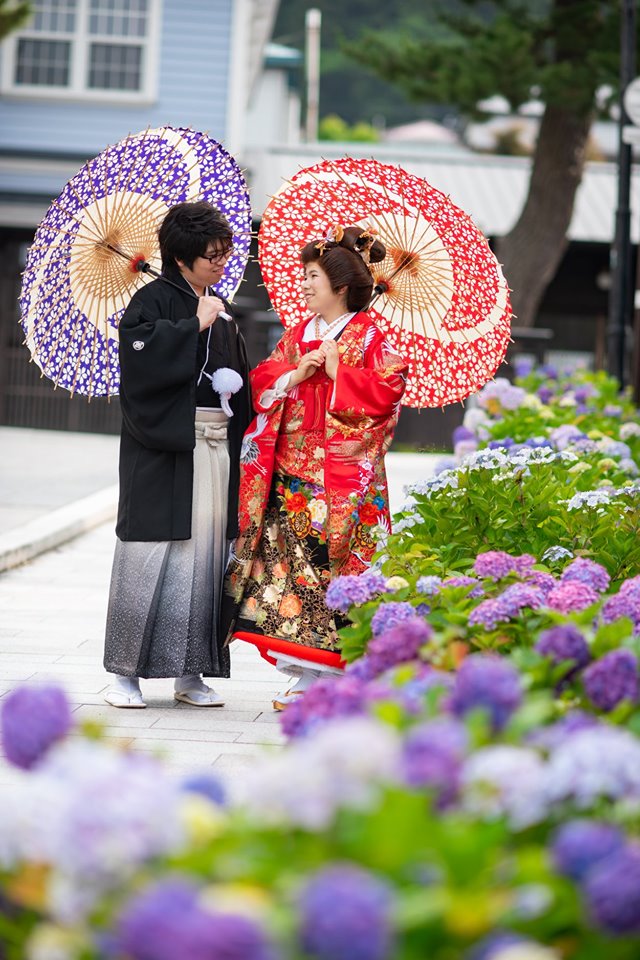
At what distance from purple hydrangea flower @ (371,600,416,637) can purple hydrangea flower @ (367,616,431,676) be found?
1.95 feet

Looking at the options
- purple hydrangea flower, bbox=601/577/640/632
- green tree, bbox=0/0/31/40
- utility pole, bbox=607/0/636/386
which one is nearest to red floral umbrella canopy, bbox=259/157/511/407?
purple hydrangea flower, bbox=601/577/640/632

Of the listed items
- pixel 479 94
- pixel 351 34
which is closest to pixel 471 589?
pixel 479 94

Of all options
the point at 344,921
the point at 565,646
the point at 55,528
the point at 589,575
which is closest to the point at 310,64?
the point at 55,528

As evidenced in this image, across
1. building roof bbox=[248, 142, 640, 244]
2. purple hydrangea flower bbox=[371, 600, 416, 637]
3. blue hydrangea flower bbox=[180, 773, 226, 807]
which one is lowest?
purple hydrangea flower bbox=[371, 600, 416, 637]

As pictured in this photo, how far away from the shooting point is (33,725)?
2186 mm

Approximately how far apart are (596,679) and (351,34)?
194ft

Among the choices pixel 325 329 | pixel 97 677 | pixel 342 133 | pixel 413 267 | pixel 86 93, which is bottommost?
pixel 97 677

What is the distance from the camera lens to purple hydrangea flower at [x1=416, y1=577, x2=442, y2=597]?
4152 millimetres

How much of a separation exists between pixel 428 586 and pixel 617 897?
248 cm

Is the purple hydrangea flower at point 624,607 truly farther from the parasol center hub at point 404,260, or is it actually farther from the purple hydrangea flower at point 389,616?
the parasol center hub at point 404,260

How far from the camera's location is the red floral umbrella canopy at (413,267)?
21.0 ft

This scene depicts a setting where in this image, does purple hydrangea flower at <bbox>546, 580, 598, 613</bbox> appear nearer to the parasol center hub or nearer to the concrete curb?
the parasol center hub

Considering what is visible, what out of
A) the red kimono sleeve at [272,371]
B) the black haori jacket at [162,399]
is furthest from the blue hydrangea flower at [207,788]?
the red kimono sleeve at [272,371]

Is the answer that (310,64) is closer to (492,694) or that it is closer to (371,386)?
(371,386)
